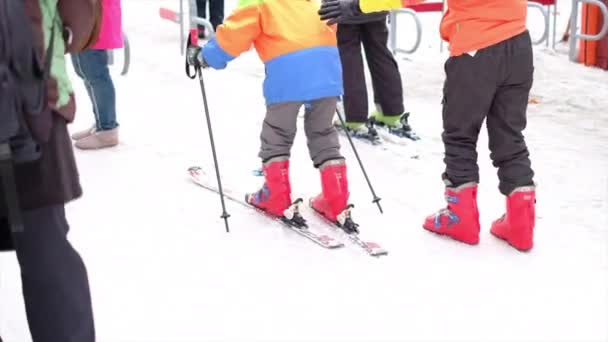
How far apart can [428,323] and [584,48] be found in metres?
5.10

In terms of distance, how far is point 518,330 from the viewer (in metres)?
2.65

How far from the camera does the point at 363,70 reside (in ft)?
15.4

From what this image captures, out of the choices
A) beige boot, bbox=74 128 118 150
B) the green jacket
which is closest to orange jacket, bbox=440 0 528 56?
the green jacket

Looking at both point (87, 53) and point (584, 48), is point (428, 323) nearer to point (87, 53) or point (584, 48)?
point (87, 53)

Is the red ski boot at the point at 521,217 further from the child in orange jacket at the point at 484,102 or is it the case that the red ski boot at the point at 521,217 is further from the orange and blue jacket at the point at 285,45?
the orange and blue jacket at the point at 285,45

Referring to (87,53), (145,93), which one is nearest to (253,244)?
(87,53)

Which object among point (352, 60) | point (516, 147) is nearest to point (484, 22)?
point (516, 147)

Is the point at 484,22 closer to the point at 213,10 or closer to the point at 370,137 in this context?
the point at 370,137

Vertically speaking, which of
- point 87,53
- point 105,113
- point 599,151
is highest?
point 87,53

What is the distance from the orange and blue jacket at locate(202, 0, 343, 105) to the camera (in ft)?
10.6

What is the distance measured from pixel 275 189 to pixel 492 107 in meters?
0.97

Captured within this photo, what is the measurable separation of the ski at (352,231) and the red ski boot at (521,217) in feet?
1.67

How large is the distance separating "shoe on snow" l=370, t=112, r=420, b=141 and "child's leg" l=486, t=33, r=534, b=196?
4.98 ft

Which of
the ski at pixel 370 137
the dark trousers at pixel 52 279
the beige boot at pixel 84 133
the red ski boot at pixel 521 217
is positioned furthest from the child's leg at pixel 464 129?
the beige boot at pixel 84 133
